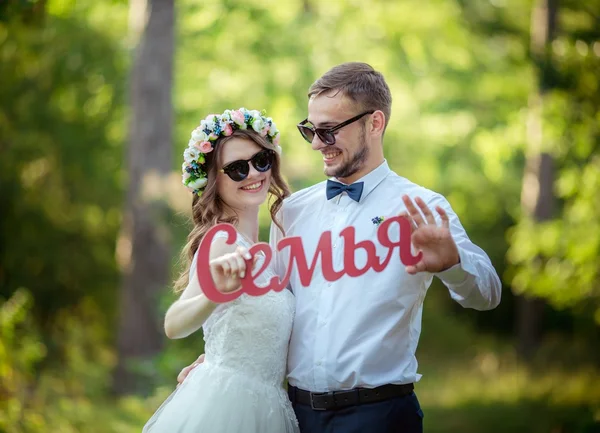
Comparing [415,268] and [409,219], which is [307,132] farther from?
[415,268]

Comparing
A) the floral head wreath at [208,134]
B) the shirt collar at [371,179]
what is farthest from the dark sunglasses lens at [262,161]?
the shirt collar at [371,179]

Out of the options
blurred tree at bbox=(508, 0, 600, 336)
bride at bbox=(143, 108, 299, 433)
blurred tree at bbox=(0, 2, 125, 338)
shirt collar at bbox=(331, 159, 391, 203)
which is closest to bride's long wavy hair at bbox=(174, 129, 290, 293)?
bride at bbox=(143, 108, 299, 433)

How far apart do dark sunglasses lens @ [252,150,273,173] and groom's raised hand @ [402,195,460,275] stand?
772 millimetres

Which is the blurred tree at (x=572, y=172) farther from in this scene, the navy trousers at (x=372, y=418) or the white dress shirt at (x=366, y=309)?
the navy trousers at (x=372, y=418)

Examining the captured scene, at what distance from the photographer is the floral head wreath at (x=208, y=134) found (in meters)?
3.43

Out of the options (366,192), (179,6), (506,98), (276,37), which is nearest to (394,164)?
(506,98)

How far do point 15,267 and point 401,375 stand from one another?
10.2 m

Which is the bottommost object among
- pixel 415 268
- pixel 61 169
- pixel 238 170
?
pixel 415 268

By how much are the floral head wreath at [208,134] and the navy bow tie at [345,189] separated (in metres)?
0.37

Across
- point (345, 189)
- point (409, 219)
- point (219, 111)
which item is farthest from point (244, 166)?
point (219, 111)

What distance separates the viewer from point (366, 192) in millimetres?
3400

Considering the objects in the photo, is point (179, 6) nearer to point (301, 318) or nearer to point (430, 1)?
point (430, 1)

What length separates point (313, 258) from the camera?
3111 mm

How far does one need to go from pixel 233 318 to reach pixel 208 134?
79cm
